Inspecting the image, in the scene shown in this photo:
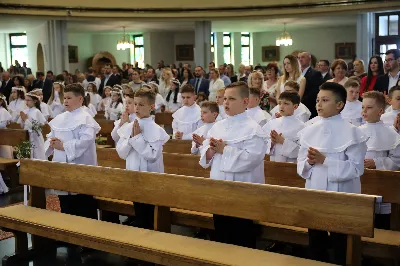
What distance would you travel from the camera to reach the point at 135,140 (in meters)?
5.65

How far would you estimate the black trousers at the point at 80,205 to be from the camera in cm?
618

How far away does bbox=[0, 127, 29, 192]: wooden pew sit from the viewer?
30.2ft

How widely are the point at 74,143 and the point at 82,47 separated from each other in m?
21.9

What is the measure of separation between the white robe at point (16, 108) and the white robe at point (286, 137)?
293 inches

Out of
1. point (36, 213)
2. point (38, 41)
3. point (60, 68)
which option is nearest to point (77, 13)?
point (60, 68)

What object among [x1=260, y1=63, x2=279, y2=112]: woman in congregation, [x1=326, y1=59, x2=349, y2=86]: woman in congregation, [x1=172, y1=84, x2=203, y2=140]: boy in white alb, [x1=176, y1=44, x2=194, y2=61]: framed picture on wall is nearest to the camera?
[x1=326, y1=59, x2=349, y2=86]: woman in congregation

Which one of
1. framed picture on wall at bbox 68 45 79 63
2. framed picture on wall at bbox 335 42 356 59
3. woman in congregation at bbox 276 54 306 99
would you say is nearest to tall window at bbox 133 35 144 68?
framed picture on wall at bbox 68 45 79 63

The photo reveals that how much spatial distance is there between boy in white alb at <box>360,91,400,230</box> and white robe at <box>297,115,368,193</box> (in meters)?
0.89

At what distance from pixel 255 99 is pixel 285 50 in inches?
823

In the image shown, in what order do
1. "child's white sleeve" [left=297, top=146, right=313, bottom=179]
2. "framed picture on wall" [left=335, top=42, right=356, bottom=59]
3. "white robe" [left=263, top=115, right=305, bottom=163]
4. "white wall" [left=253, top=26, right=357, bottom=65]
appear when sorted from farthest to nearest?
"white wall" [left=253, top=26, right=357, bottom=65]
"framed picture on wall" [left=335, top=42, right=356, bottom=59]
"white robe" [left=263, top=115, right=305, bottom=163]
"child's white sleeve" [left=297, top=146, right=313, bottom=179]

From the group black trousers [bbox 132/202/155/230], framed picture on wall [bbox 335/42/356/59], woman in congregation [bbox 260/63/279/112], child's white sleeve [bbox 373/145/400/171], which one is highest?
framed picture on wall [bbox 335/42/356/59]

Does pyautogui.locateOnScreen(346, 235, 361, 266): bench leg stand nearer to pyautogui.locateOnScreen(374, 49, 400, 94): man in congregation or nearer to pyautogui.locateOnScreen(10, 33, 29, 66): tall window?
pyautogui.locateOnScreen(374, 49, 400, 94): man in congregation

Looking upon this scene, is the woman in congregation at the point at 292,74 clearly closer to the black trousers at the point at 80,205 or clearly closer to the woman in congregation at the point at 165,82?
the black trousers at the point at 80,205

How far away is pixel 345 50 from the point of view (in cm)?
2570
